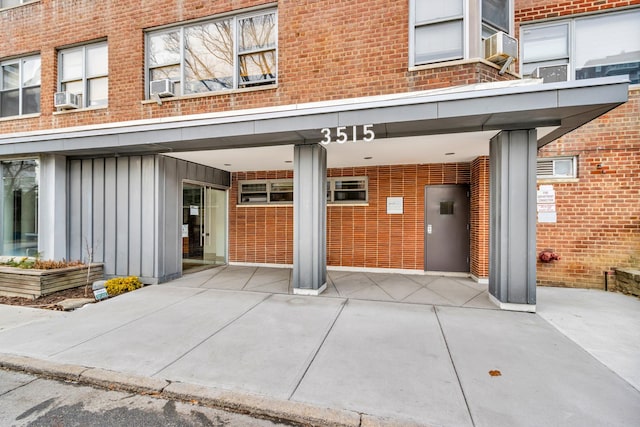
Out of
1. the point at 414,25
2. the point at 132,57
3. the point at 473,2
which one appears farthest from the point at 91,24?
the point at 473,2

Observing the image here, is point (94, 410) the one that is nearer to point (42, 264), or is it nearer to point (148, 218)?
point (148, 218)

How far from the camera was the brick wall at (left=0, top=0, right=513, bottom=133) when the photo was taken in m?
5.30

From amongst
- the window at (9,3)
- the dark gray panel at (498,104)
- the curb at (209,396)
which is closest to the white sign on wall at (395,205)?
the dark gray panel at (498,104)

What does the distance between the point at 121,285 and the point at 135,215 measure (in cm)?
165

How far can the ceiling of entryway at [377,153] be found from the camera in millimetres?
5727

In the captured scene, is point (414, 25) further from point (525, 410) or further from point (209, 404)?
point (209, 404)

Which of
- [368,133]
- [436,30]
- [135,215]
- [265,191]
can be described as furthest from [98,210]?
[436,30]

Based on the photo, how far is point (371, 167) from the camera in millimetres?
8242

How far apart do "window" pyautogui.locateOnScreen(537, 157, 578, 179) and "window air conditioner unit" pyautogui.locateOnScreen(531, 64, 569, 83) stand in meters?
1.62

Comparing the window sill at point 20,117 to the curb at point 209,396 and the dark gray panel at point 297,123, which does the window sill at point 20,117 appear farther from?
the curb at point 209,396

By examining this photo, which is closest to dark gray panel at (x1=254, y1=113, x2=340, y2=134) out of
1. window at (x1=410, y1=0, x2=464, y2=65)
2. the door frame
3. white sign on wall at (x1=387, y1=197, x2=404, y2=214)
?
window at (x1=410, y1=0, x2=464, y2=65)

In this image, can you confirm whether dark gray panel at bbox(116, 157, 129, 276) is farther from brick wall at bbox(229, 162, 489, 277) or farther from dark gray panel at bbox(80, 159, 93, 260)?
brick wall at bbox(229, 162, 489, 277)

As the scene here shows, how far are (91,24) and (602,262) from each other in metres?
12.8

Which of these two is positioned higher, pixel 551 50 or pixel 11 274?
pixel 551 50
